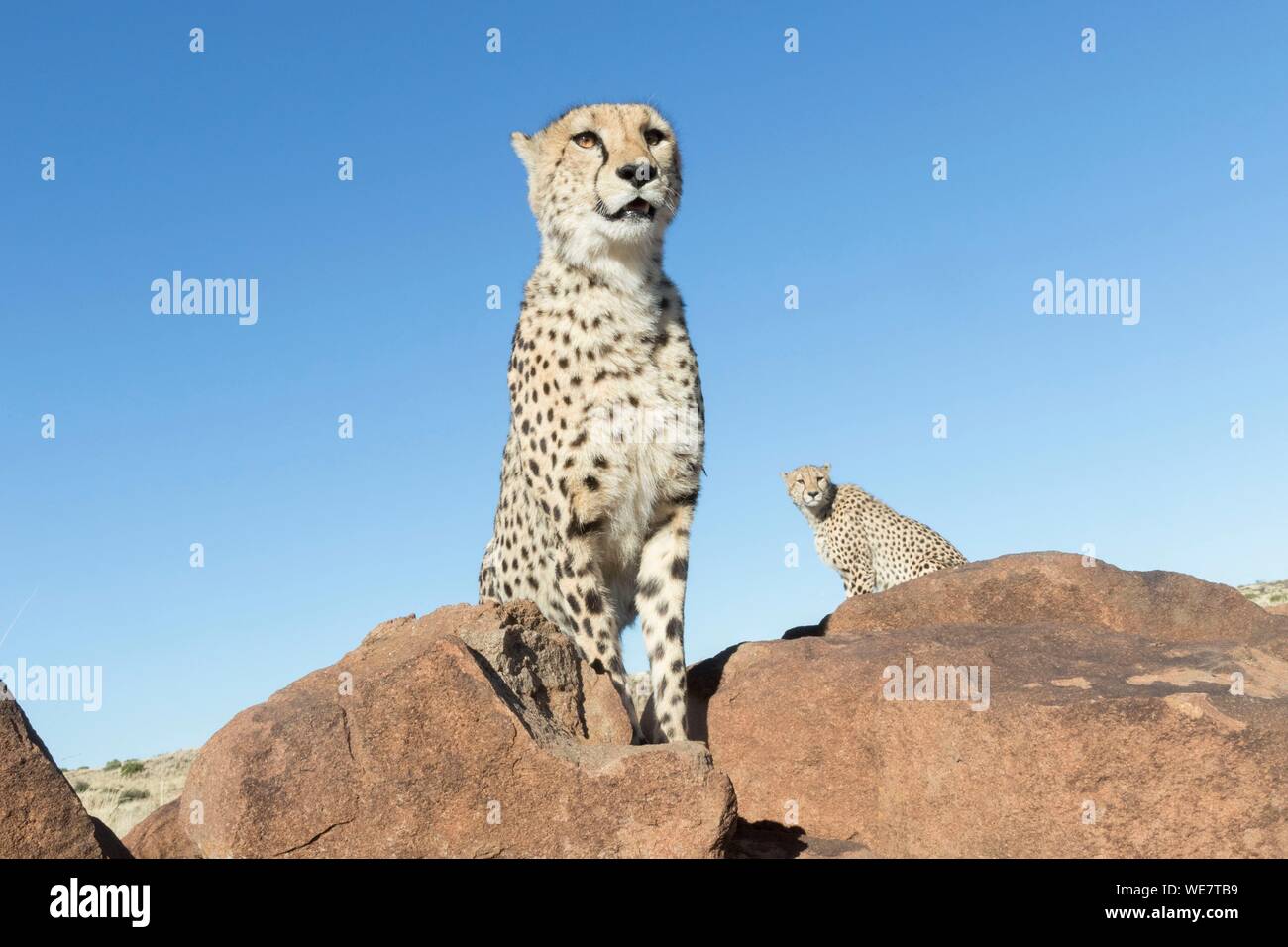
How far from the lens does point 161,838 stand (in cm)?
512

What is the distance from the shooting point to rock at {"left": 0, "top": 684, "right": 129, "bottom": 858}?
403cm

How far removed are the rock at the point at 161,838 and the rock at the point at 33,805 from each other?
0.74m

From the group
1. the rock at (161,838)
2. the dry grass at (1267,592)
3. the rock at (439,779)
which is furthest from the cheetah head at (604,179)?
the dry grass at (1267,592)

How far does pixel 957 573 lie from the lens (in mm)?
6531

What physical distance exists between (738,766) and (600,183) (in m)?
2.52

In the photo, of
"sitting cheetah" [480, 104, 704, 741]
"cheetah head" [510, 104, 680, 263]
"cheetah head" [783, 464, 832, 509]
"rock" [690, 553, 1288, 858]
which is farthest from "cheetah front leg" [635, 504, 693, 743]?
"cheetah head" [783, 464, 832, 509]

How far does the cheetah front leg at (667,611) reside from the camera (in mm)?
4895

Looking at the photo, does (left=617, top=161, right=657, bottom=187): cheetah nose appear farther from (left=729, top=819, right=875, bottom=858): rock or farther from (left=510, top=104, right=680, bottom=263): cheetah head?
(left=729, top=819, right=875, bottom=858): rock

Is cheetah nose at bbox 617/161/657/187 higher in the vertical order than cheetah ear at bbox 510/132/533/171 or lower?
lower

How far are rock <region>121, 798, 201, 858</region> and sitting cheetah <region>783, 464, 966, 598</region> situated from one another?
7.67 m

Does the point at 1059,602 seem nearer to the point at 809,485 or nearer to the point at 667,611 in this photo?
the point at 667,611
